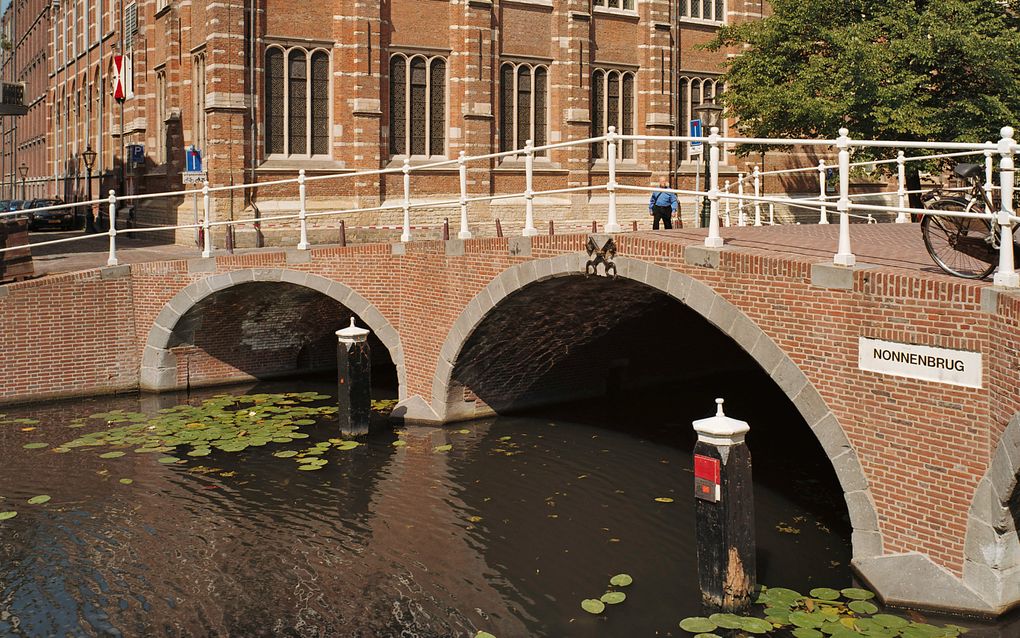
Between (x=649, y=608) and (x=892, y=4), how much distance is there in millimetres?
20538

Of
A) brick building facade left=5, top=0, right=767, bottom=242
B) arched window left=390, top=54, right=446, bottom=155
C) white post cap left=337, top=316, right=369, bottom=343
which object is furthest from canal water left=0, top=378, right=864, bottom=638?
arched window left=390, top=54, right=446, bottom=155

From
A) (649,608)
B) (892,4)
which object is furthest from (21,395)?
(892,4)

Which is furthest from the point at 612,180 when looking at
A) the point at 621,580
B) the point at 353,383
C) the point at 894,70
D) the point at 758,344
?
the point at 894,70

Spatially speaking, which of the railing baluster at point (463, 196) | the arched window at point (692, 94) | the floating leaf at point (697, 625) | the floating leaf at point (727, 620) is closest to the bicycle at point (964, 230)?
the floating leaf at point (727, 620)

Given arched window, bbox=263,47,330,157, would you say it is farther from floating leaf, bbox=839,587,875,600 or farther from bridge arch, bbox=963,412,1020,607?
bridge arch, bbox=963,412,1020,607

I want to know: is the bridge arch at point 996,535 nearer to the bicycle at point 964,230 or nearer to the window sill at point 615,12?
the bicycle at point 964,230

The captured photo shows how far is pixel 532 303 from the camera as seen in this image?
14.4 m

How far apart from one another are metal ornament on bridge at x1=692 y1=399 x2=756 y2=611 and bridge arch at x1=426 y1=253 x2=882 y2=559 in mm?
896

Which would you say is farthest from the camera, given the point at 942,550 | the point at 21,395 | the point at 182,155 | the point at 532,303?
the point at 182,155

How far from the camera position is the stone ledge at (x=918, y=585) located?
27.4 feet

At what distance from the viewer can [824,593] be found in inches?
360

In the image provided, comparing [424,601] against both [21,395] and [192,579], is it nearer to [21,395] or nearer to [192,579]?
[192,579]

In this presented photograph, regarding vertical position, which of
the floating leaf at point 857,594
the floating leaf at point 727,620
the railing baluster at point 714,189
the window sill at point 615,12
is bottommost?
the floating leaf at point 727,620

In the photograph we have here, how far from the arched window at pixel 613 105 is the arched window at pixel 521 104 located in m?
1.82
